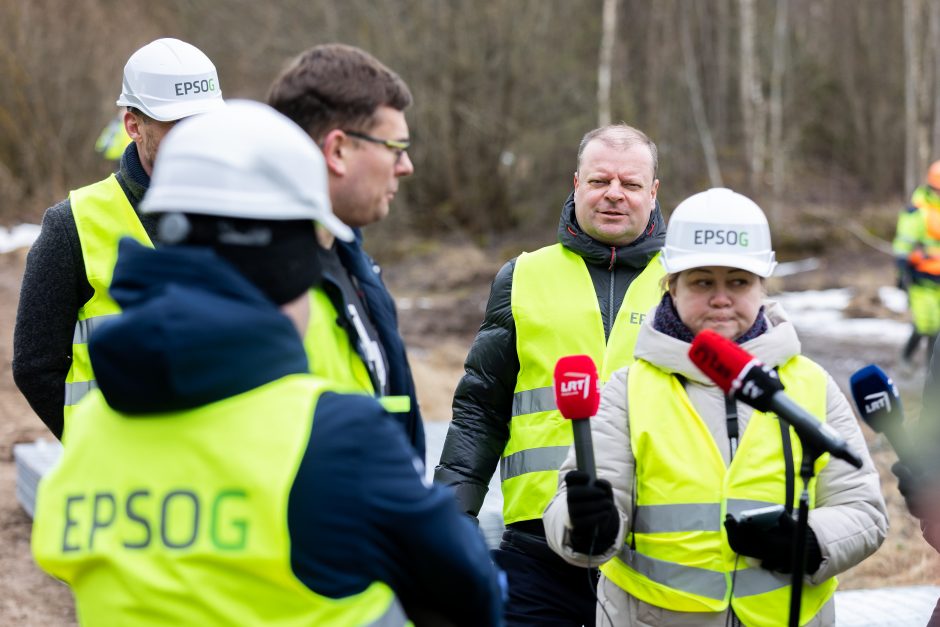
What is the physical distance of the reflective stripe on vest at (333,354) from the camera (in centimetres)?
247

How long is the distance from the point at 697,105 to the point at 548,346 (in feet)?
87.7

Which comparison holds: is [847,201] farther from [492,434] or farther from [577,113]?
[492,434]

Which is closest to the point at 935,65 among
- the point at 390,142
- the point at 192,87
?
the point at 192,87

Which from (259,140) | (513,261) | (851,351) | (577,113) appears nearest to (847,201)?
(577,113)

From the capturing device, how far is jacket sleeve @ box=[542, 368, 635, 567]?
3051mm

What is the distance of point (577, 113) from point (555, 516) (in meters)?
24.5

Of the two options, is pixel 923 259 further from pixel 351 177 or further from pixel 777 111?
pixel 777 111

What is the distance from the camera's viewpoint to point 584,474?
9.41 feet

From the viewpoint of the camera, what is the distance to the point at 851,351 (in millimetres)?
15516

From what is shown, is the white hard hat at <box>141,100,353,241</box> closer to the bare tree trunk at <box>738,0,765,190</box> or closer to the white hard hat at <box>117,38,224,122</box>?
the white hard hat at <box>117,38,224,122</box>

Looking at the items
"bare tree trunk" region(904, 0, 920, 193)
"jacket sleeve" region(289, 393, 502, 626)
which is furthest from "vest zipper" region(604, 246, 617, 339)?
"bare tree trunk" region(904, 0, 920, 193)

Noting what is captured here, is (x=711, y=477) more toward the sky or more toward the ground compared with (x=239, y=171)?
more toward the ground

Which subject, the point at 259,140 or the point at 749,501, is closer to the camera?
the point at 259,140

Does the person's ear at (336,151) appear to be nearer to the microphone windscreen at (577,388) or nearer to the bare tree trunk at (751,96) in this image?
the microphone windscreen at (577,388)
